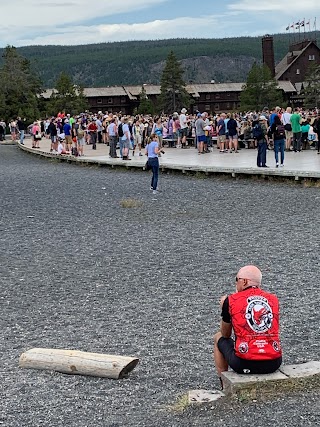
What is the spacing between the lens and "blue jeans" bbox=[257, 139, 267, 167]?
24.8 m

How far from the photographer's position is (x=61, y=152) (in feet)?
128

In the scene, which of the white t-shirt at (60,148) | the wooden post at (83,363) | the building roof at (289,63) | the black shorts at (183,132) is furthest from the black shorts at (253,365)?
the building roof at (289,63)

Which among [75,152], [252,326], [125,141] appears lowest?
[75,152]

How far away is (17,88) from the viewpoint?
89.2m

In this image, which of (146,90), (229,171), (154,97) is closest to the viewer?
(229,171)

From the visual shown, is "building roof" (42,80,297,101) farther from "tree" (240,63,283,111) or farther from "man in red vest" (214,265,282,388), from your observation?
"man in red vest" (214,265,282,388)

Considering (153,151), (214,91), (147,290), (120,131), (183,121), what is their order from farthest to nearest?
(214,91) < (183,121) < (120,131) < (153,151) < (147,290)

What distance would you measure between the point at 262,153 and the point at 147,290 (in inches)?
581

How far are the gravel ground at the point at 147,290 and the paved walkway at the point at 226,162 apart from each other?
149 centimetres

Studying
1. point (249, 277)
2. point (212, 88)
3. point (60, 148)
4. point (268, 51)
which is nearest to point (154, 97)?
point (212, 88)

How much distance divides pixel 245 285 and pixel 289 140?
1023 inches

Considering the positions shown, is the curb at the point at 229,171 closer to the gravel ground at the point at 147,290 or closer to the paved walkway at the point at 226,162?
the paved walkway at the point at 226,162

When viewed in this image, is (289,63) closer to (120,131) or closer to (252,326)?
(120,131)

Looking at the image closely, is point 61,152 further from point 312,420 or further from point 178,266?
point 312,420
